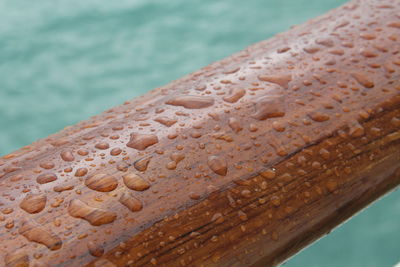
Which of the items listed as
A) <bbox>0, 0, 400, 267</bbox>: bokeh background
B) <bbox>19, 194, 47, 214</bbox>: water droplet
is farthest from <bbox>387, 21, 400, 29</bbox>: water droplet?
<bbox>0, 0, 400, 267</bbox>: bokeh background

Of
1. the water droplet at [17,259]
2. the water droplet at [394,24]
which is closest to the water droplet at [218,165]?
the water droplet at [17,259]

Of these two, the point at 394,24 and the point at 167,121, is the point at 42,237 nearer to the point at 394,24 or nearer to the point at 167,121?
the point at 167,121

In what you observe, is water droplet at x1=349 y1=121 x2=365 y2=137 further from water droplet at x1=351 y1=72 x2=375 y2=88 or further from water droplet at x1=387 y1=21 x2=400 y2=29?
water droplet at x1=387 y1=21 x2=400 y2=29

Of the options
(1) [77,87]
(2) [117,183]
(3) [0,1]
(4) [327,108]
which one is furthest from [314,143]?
(3) [0,1]

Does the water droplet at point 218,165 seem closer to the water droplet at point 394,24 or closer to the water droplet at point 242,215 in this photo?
the water droplet at point 242,215

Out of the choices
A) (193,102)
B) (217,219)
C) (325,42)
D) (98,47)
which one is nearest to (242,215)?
(217,219)

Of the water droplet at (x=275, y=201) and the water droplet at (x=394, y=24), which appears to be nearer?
the water droplet at (x=275, y=201)

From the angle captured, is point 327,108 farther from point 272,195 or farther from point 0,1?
point 0,1
